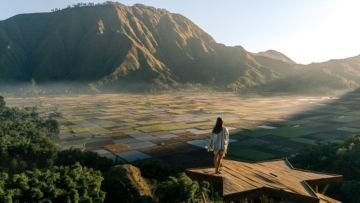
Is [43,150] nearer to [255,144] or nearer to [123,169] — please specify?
[123,169]

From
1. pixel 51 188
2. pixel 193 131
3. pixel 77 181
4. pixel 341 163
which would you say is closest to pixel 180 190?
pixel 77 181

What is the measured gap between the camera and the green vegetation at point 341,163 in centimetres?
3812

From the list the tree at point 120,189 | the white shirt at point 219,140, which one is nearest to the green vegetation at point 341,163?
the tree at point 120,189

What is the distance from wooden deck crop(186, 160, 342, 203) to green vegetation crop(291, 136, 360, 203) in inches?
705

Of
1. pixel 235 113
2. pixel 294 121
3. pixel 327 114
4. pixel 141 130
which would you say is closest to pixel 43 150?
pixel 141 130

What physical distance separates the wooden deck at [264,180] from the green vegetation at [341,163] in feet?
58.8

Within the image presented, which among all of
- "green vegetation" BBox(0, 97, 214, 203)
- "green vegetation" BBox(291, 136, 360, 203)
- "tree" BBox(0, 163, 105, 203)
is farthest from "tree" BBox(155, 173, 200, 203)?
"green vegetation" BBox(291, 136, 360, 203)

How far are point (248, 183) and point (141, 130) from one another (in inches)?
2968

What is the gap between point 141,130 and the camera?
93062 mm

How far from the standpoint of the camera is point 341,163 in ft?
148

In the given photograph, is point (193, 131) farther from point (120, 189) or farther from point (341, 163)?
point (120, 189)

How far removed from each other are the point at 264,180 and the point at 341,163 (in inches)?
1155

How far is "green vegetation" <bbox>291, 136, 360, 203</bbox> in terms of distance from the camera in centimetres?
3812

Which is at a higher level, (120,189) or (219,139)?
(219,139)
